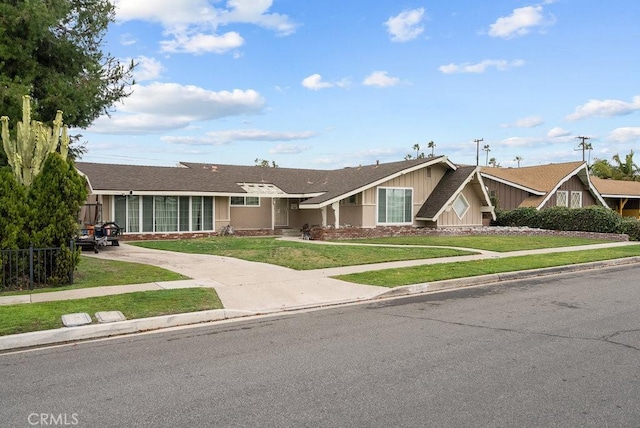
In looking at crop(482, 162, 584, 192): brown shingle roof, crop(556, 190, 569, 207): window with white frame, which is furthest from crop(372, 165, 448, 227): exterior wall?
crop(556, 190, 569, 207): window with white frame

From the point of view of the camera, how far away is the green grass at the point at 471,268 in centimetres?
1221

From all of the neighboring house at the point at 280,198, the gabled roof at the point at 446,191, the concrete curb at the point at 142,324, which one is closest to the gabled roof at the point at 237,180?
the neighboring house at the point at 280,198

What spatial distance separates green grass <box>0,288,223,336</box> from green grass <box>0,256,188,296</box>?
5.51 ft

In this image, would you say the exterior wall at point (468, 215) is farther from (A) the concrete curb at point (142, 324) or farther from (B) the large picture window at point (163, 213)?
(A) the concrete curb at point (142, 324)

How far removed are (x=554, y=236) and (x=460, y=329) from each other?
2120 centimetres

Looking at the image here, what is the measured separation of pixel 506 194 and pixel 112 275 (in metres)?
29.2

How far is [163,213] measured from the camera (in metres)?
24.5

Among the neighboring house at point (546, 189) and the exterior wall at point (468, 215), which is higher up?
the neighboring house at point (546, 189)

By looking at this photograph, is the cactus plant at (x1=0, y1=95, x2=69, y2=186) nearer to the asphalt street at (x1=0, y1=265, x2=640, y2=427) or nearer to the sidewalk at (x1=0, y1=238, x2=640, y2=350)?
the sidewalk at (x1=0, y1=238, x2=640, y2=350)

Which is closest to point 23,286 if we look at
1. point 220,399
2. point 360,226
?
point 220,399

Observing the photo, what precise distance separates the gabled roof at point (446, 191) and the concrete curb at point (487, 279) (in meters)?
9.90

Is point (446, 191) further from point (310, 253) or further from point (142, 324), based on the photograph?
point (142, 324)

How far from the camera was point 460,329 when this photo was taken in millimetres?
7656

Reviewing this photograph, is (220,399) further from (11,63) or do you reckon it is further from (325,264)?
(11,63)
